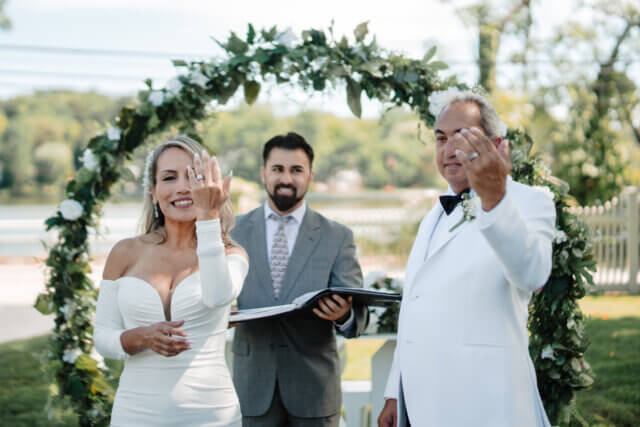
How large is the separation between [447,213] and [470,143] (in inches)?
29.3

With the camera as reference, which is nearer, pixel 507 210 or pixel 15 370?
pixel 507 210

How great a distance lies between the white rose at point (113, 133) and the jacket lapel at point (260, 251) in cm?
135

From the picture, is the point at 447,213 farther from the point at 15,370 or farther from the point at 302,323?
the point at 15,370

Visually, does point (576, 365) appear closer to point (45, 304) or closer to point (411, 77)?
point (411, 77)

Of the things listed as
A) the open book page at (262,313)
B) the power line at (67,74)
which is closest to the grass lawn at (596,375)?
the open book page at (262,313)

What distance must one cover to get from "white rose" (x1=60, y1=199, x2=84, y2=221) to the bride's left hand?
2.36 metres

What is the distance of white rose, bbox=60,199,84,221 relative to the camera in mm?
4258

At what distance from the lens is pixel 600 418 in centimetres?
523

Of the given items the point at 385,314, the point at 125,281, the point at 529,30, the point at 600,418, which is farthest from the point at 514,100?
the point at 125,281

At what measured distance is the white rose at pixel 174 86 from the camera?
14.0 feet

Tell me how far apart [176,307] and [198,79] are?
87.2 inches

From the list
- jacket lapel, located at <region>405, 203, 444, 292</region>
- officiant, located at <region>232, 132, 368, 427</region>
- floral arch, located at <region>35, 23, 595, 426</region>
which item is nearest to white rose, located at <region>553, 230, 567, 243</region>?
floral arch, located at <region>35, 23, 595, 426</region>

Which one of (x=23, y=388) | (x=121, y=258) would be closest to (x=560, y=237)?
(x=121, y=258)

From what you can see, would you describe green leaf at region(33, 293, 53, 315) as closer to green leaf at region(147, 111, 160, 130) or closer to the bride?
green leaf at region(147, 111, 160, 130)
